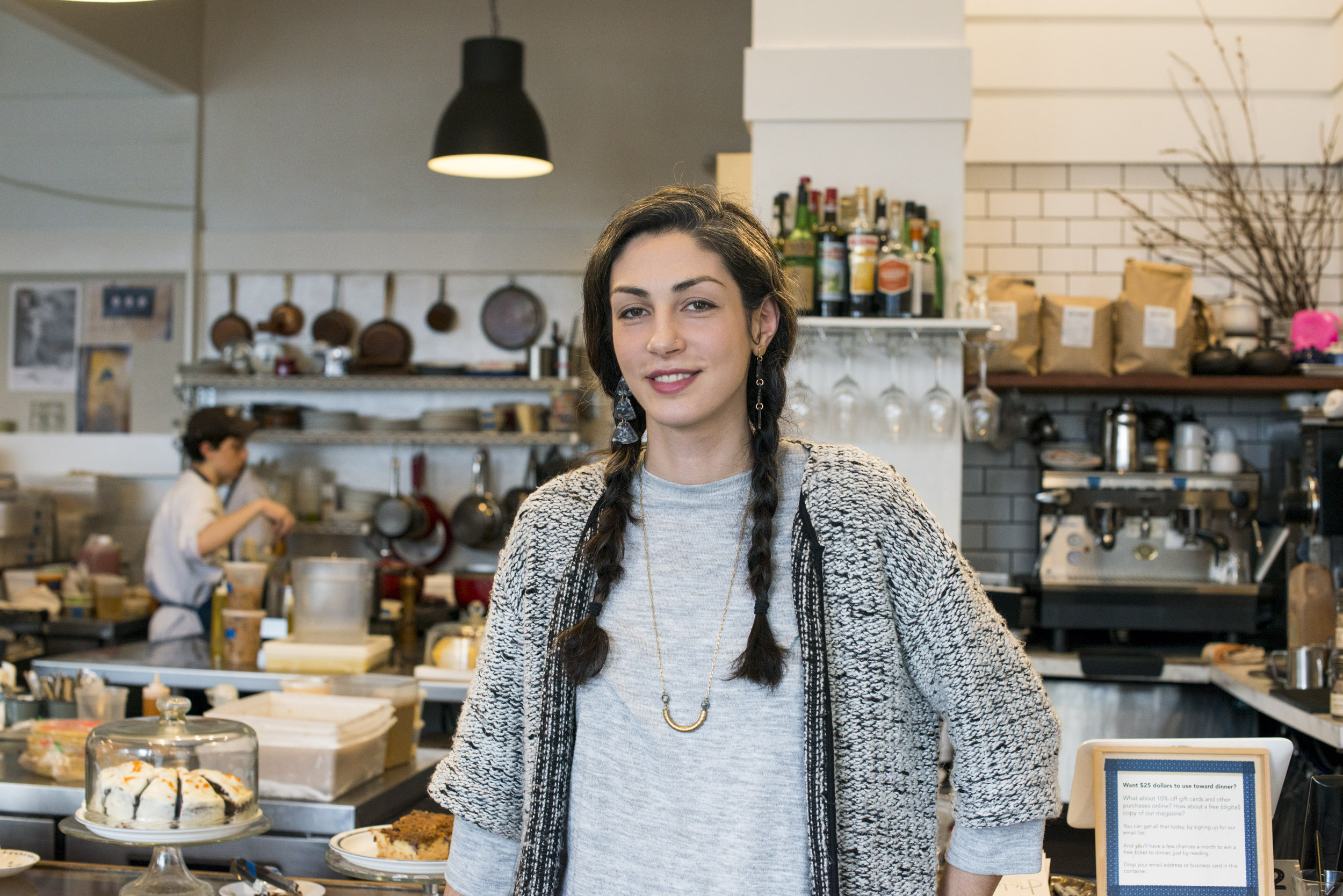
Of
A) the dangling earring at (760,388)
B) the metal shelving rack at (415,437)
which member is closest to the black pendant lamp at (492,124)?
the metal shelving rack at (415,437)

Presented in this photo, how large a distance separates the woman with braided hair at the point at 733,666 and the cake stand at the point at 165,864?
0.64 metres

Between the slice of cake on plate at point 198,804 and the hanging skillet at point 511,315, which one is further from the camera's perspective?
the hanging skillet at point 511,315

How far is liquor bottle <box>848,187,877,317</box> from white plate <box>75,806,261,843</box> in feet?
7.77

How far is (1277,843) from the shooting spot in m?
1.92

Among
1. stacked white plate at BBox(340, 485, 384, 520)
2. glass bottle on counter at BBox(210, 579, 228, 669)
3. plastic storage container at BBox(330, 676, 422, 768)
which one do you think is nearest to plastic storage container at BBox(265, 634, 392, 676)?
glass bottle on counter at BBox(210, 579, 228, 669)

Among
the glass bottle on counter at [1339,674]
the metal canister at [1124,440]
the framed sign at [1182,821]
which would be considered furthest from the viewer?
the metal canister at [1124,440]

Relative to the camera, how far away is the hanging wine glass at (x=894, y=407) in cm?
381

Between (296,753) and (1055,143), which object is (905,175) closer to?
(1055,143)

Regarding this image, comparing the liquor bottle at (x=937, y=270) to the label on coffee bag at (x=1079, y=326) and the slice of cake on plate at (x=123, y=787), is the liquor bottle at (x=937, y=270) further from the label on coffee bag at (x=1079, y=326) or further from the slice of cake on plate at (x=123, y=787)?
the slice of cake on plate at (x=123, y=787)

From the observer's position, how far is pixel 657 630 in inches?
60.4

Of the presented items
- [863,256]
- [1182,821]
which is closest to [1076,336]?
[863,256]

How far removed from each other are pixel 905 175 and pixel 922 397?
70cm

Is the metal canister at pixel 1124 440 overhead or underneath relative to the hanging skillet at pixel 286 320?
underneath

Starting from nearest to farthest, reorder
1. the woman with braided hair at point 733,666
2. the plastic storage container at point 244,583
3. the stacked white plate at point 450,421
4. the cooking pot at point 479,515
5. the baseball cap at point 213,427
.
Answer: the woman with braided hair at point 733,666 → the plastic storage container at point 244,583 → the baseball cap at point 213,427 → the stacked white plate at point 450,421 → the cooking pot at point 479,515
